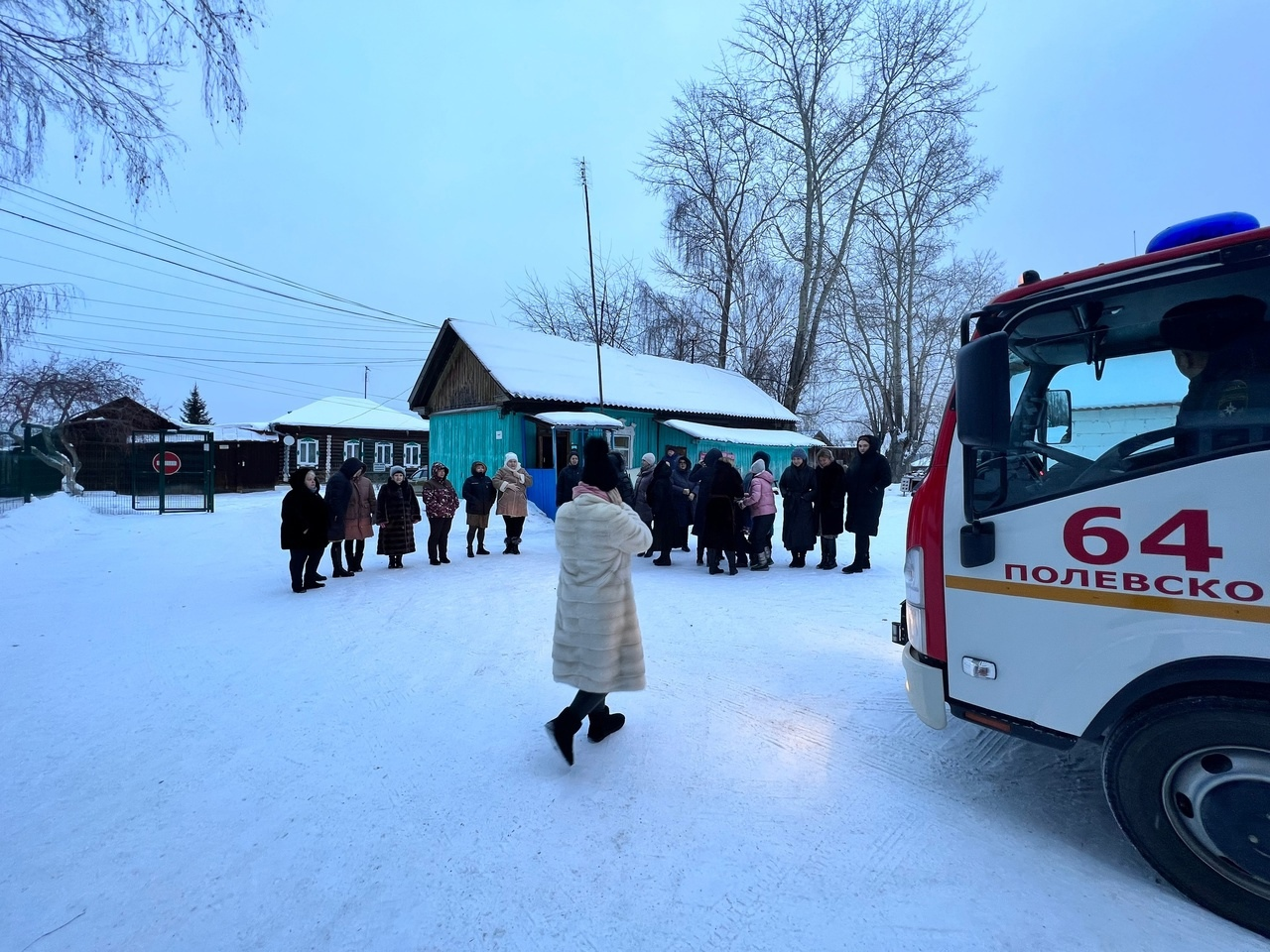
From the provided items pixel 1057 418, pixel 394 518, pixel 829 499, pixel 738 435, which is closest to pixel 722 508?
pixel 829 499

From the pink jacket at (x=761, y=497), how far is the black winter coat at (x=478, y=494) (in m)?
4.28

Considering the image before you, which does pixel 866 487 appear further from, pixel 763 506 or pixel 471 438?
pixel 471 438

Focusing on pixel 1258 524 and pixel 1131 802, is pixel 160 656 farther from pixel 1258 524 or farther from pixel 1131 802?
pixel 1258 524

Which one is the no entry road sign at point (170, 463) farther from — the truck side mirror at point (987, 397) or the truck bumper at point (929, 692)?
the truck side mirror at point (987, 397)

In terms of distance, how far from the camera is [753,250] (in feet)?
95.5

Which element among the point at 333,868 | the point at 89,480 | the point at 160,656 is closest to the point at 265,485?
the point at 89,480

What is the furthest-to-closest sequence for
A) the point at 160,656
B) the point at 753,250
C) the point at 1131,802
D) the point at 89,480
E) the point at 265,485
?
1. the point at 753,250
2. the point at 265,485
3. the point at 89,480
4. the point at 160,656
5. the point at 1131,802

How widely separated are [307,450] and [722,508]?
28.2 meters

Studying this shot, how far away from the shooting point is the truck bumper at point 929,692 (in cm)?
286

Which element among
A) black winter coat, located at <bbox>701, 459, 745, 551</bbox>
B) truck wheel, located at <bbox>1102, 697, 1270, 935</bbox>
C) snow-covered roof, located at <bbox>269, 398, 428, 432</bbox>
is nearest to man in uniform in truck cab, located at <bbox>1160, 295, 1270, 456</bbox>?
truck wheel, located at <bbox>1102, 697, 1270, 935</bbox>

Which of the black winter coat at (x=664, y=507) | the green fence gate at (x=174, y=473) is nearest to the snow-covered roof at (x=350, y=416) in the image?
the green fence gate at (x=174, y=473)

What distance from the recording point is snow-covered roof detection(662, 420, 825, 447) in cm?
1902

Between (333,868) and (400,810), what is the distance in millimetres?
422

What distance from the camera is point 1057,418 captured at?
2.76 m
